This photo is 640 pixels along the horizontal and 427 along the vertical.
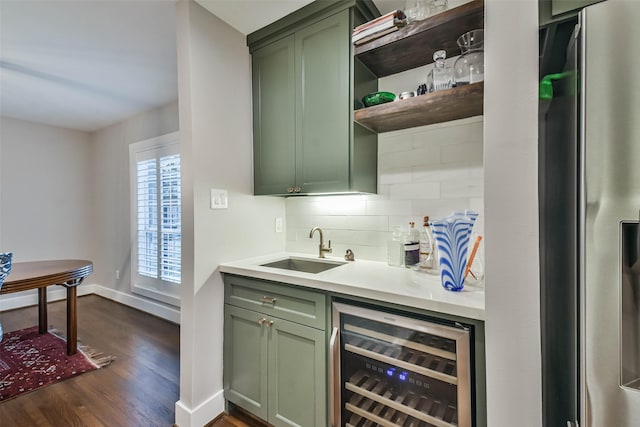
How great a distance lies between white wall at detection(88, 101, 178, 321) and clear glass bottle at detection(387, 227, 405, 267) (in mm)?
2988

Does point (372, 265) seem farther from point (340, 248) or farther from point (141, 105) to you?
point (141, 105)

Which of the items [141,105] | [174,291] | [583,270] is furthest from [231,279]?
[141,105]

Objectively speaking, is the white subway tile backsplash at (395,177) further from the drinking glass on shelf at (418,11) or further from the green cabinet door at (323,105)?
the drinking glass on shelf at (418,11)

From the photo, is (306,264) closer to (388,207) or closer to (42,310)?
(388,207)

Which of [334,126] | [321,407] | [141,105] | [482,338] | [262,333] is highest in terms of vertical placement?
[141,105]

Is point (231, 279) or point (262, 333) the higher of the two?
point (231, 279)

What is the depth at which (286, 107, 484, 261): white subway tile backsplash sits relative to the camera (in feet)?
5.20

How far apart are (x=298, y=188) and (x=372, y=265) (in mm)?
689

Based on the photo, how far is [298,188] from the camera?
1850 millimetres

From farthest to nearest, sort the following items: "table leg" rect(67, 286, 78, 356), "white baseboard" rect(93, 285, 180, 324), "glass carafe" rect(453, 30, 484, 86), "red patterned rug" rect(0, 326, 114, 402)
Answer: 1. "white baseboard" rect(93, 285, 180, 324)
2. "table leg" rect(67, 286, 78, 356)
3. "red patterned rug" rect(0, 326, 114, 402)
4. "glass carafe" rect(453, 30, 484, 86)

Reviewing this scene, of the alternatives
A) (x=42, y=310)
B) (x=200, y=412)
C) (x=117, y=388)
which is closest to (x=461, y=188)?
(x=200, y=412)

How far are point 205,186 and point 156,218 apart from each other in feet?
7.62

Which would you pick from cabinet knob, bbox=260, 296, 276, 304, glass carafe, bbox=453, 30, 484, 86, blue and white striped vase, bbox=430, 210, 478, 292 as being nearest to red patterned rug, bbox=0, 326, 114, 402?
cabinet knob, bbox=260, 296, 276, 304

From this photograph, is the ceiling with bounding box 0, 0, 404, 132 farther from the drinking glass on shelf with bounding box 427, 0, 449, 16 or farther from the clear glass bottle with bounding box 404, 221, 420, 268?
the clear glass bottle with bounding box 404, 221, 420, 268
